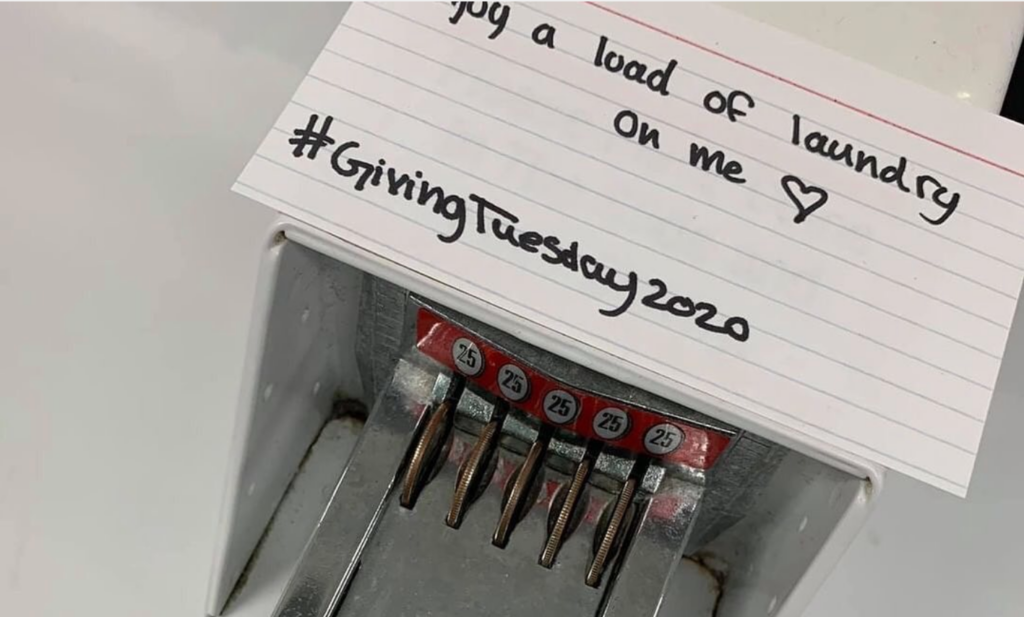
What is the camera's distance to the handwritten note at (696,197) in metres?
0.34

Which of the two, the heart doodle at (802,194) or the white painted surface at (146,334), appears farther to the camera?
the white painted surface at (146,334)

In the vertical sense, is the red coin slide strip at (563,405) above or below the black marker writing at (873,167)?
below

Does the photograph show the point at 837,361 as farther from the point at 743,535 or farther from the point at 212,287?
the point at 212,287

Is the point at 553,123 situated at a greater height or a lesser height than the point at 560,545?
greater

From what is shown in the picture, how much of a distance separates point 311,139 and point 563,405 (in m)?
0.14

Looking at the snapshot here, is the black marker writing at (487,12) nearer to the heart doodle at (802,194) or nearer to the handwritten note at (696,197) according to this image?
the handwritten note at (696,197)

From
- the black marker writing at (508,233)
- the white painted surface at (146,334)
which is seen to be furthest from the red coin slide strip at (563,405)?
the white painted surface at (146,334)

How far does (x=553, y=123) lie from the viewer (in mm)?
378

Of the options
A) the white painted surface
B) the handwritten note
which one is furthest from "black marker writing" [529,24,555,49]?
the white painted surface

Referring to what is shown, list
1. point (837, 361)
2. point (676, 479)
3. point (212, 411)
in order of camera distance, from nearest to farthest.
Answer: point (837, 361) < point (676, 479) < point (212, 411)

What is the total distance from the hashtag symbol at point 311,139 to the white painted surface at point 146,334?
0.25 meters

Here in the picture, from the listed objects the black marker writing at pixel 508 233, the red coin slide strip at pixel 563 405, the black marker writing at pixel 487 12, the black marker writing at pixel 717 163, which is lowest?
the red coin slide strip at pixel 563 405

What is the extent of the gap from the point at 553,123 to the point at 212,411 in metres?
0.28

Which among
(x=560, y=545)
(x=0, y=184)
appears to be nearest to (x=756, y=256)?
(x=560, y=545)
